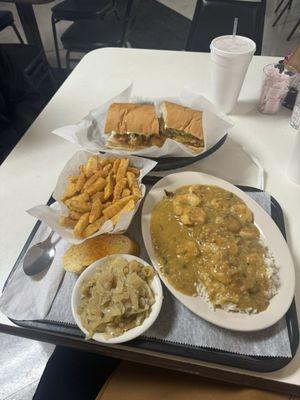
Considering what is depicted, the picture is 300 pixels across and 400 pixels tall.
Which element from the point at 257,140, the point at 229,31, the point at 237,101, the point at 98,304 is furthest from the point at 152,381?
the point at 229,31

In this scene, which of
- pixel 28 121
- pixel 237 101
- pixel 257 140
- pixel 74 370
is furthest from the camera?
pixel 28 121

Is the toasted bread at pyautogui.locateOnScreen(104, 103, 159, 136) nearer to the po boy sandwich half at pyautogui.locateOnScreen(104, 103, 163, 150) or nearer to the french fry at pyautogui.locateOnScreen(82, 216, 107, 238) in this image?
the po boy sandwich half at pyautogui.locateOnScreen(104, 103, 163, 150)

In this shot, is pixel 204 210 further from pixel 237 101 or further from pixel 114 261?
pixel 237 101

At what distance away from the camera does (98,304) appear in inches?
28.6

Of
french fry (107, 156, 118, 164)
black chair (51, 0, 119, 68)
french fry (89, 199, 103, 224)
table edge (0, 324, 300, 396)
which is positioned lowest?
table edge (0, 324, 300, 396)

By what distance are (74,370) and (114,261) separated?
479mm

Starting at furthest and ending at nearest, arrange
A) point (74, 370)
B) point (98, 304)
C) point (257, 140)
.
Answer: point (257, 140) < point (74, 370) < point (98, 304)

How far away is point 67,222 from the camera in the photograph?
913 millimetres

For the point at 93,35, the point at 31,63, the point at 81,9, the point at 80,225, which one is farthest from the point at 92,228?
the point at 81,9

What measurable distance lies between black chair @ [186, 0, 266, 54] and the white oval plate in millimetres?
1286

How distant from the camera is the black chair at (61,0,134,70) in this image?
2.54 meters

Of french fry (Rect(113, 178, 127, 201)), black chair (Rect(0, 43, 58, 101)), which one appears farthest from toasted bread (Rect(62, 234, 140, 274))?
black chair (Rect(0, 43, 58, 101))

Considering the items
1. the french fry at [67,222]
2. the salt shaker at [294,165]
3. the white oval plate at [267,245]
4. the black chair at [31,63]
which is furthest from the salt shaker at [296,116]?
the black chair at [31,63]

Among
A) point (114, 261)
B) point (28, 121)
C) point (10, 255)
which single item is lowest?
point (28, 121)
